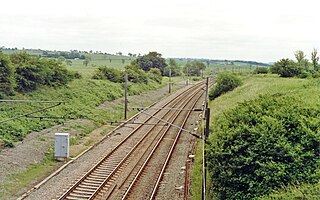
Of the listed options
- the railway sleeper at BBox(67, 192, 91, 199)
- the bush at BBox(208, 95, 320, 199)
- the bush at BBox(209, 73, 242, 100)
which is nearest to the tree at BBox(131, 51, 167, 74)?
the bush at BBox(209, 73, 242, 100)

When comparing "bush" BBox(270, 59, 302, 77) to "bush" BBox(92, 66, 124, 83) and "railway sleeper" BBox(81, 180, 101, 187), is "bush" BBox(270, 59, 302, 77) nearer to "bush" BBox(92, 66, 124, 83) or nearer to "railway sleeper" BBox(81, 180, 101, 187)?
"bush" BBox(92, 66, 124, 83)

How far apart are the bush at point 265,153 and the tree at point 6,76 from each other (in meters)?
23.6

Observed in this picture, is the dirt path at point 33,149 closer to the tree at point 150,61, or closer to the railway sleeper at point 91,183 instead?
the railway sleeper at point 91,183

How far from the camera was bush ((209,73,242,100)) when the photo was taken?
53.7 m


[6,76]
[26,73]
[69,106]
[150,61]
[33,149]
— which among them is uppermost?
[150,61]

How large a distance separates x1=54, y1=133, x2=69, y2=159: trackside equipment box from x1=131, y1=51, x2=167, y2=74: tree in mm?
78325

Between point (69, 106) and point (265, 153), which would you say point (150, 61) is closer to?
point (69, 106)

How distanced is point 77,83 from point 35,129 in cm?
2129

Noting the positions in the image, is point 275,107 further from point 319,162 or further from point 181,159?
point 181,159

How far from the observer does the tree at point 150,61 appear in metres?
102

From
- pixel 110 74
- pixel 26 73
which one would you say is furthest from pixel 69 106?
pixel 110 74

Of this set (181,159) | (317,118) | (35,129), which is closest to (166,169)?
(181,159)

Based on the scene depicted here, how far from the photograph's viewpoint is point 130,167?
2225 cm

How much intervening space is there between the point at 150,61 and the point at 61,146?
8098 centimetres
